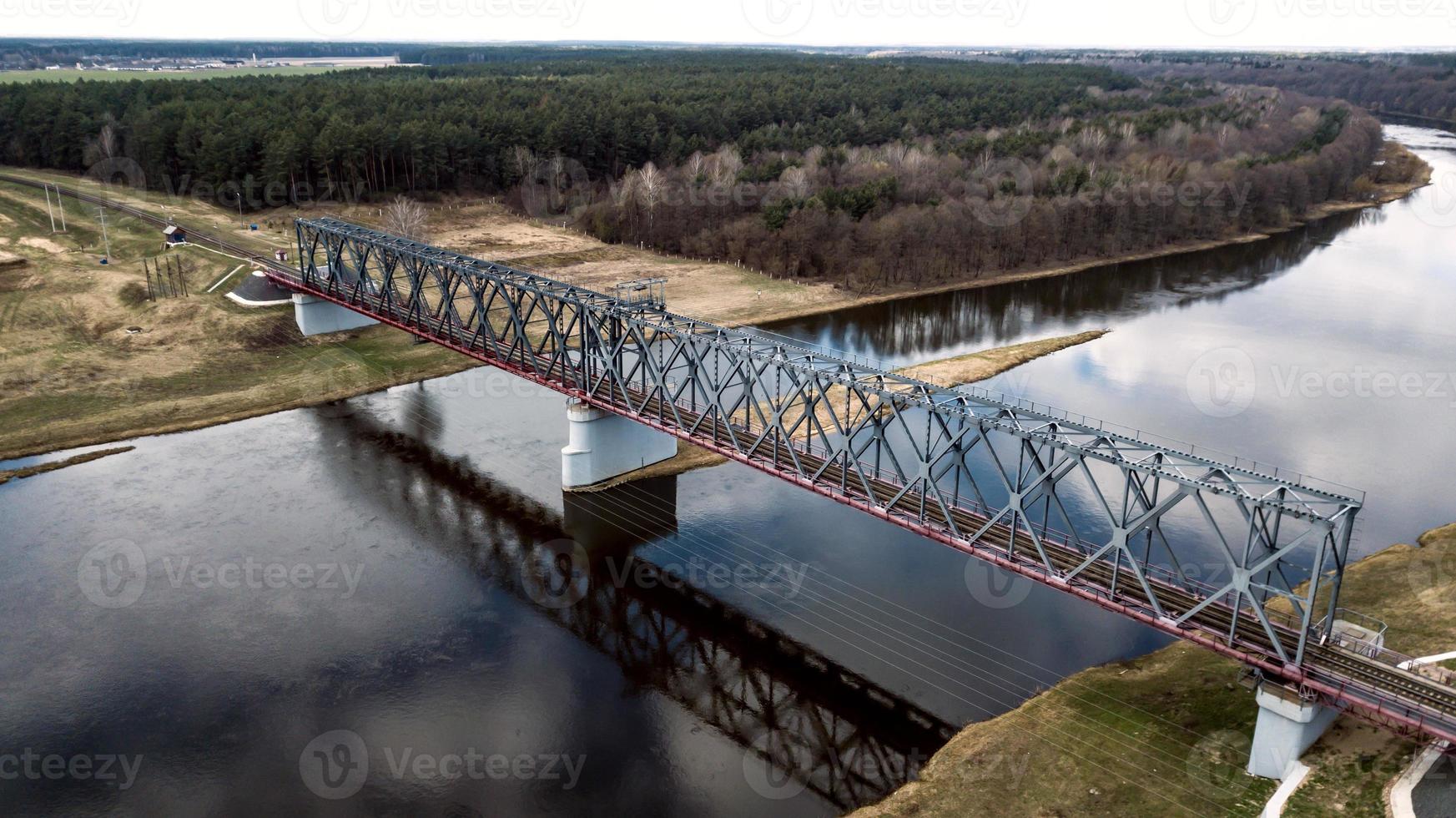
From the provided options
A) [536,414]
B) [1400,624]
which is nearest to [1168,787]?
[1400,624]

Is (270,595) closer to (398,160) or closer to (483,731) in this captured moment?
(483,731)

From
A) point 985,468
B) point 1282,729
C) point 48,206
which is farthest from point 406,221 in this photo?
point 1282,729

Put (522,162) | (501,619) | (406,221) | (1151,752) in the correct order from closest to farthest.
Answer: (1151,752) → (501,619) → (406,221) → (522,162)

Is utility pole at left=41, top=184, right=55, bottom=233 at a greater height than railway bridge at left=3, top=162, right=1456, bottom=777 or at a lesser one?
greater

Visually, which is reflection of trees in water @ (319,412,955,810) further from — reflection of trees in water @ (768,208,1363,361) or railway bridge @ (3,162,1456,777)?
reflection of trees in water @ (768,208,1363,361)

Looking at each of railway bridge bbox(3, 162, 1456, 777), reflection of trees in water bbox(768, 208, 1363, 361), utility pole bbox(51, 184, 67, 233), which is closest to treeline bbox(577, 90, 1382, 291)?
reflection of trees in water bbox(768, 208, 1363, 361)

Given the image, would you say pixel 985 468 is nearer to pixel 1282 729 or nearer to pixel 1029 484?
pixel 1029 484

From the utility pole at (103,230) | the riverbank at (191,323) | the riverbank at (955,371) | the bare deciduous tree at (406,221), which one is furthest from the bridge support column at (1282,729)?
the utility pole at (103,230)
